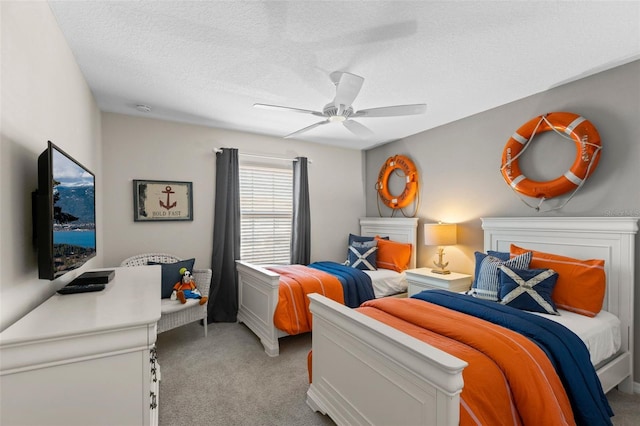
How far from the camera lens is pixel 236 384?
2.37m

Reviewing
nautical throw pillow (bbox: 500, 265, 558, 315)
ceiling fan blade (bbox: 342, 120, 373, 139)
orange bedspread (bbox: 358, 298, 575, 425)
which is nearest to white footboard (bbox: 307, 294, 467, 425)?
orange bedspread (bbox: 358, 298, 575, 425)

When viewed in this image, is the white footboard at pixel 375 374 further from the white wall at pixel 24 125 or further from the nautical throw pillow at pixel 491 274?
the white wall at pixel 24 125

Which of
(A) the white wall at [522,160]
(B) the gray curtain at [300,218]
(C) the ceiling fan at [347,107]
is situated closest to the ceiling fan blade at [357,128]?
(C) the ceiling fan at [347,107]

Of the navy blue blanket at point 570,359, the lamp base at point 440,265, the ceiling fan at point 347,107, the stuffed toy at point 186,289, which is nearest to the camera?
the navy blue blanket at point 570,359

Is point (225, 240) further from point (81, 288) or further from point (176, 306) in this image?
point (81, 288)

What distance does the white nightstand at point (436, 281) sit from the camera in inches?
124

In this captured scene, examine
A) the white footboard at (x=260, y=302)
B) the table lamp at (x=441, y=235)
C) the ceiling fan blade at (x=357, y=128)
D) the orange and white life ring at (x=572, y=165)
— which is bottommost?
the white footboard at (x=260, y=302)

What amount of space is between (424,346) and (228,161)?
3.26 m

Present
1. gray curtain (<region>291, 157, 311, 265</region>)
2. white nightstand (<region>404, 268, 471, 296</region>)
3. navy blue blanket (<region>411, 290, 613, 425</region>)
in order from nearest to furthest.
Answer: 1. navy blue blanket (<region>411, 290, 613, 425</region>)
2. white nightstand (<region>404, 268, 471, 296</region>)
3. gray curtain (<region>291, 157, 311, 265</region>)

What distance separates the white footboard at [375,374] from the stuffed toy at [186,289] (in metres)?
1.55

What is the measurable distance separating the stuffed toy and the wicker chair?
2.2 inches

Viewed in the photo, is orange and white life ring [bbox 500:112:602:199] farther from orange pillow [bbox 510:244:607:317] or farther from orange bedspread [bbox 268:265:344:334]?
orange bedspread [bbox 268:265:344:334]

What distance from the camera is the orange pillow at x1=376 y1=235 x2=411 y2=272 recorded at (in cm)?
391

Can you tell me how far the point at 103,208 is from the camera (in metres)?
3.24
